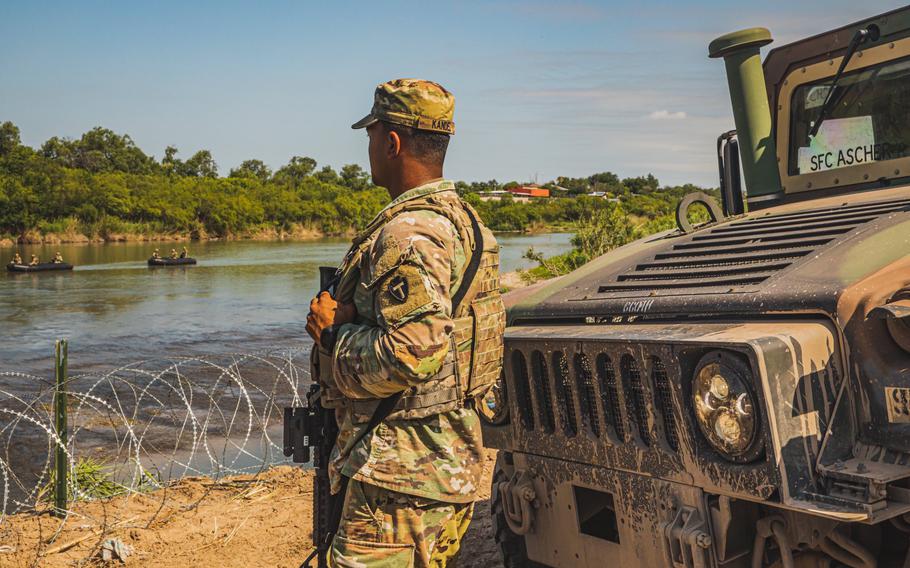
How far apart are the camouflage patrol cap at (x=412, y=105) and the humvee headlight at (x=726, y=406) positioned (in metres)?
1.09

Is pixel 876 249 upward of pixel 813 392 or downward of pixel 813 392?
upward

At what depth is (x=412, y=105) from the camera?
305cm

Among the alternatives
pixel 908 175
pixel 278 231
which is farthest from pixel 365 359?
pixel 278 231

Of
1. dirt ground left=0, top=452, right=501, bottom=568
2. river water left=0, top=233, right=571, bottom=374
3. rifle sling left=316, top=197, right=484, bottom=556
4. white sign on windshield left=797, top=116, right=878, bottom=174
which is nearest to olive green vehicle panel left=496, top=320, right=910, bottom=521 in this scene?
rifle sling left=316, top=197, right=484, bottom=556

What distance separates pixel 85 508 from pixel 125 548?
1.00m

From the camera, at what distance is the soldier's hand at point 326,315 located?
2979 millimetres

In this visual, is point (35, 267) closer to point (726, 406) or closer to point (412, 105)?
point (412, 105)

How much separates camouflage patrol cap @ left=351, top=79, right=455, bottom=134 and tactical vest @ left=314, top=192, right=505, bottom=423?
228mm

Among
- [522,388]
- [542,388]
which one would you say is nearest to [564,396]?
[542,388]

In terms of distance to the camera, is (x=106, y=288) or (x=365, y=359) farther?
(x=106, y=288)

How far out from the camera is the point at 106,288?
94.4 ft

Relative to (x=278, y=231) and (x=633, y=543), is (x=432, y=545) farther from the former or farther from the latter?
(x=278, y=231)

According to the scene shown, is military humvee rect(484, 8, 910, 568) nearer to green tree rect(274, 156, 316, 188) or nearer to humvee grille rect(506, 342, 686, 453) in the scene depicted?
humvee grille rect(506, 342, 686, 453)

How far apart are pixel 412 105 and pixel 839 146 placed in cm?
257
